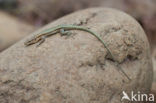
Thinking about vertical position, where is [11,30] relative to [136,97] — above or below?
above

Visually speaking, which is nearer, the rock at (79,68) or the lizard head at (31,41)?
the rock at (79,68)

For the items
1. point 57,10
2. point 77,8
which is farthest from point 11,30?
point 77,8

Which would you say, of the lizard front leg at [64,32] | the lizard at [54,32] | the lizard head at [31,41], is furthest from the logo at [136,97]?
the lizard head at [31,41]

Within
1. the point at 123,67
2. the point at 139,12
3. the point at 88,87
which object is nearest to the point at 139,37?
the point at 123,67

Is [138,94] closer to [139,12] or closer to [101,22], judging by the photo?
[101,22]

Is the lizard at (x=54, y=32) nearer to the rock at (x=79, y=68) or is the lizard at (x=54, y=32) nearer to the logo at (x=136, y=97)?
the rock at (x=79, y=68)

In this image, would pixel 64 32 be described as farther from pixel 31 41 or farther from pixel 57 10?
pixel 57 10

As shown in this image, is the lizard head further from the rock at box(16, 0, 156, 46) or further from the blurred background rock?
the rock at box(16, 0, 156, 46)

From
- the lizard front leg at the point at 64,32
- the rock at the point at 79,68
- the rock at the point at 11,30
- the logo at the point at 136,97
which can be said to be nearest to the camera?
the rock at the point at 79,68
